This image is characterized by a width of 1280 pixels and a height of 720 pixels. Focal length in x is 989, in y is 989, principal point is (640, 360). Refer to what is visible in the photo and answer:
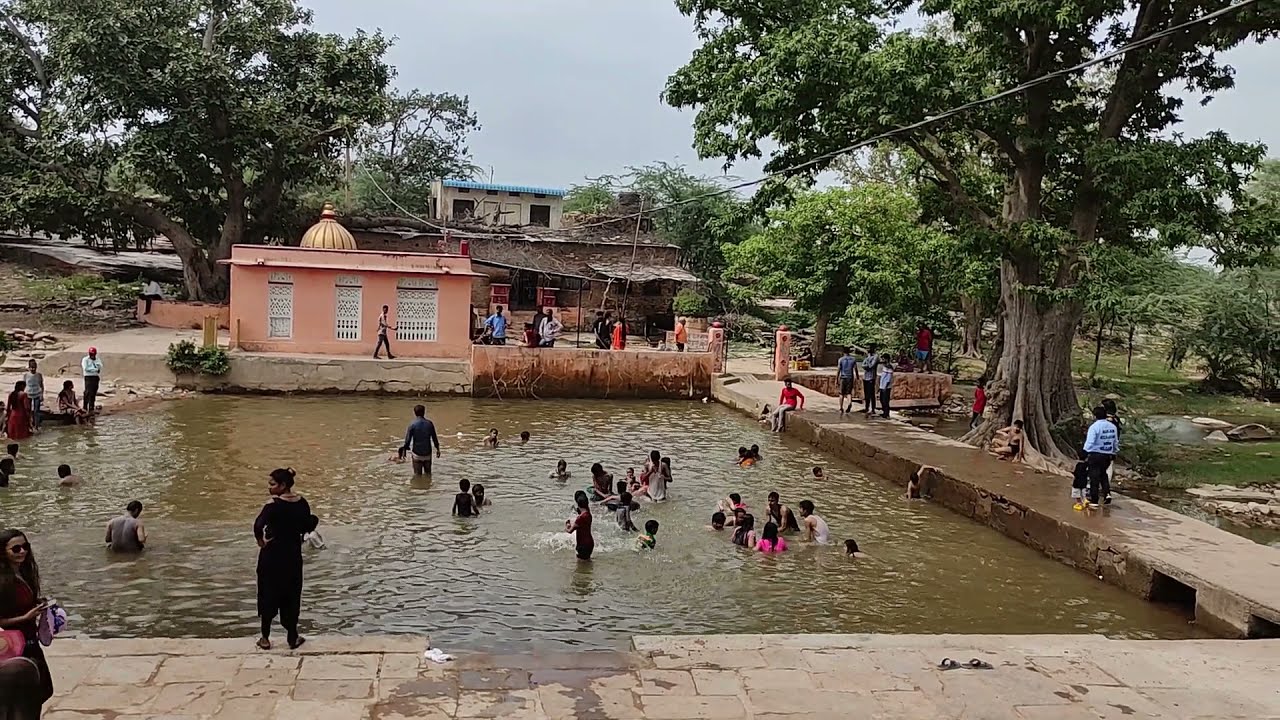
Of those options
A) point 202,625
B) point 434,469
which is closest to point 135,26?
point 434,469

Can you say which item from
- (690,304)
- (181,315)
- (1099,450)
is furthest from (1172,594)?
(181,315)

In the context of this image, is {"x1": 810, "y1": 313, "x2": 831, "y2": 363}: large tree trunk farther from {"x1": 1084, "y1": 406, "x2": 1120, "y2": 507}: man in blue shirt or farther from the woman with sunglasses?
the woman with sunglasses

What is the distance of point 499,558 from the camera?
11609 millimetres

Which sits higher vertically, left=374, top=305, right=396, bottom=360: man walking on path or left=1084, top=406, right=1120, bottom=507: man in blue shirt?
left=374, top=305, right=396, bottom=360: man walking on path

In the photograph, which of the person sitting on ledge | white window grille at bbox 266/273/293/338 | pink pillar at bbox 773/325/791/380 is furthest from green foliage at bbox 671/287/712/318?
the person sitting on ledge

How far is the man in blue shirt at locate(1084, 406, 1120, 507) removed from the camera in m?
12.7

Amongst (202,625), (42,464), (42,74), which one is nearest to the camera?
(202,625)

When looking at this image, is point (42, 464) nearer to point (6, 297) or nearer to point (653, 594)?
point (653, 594)

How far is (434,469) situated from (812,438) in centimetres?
797

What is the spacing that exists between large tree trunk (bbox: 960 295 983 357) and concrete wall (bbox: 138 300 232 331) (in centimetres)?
2488

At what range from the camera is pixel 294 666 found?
23.4ft

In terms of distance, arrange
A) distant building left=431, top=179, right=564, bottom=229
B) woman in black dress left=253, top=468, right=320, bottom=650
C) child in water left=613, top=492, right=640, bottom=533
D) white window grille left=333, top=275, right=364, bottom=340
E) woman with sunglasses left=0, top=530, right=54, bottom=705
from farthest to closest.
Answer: distant building left=431, top=179, right=564, bottom=229 < white window grille left=333, top=275, right=364, bottom=340 < child in water left=613, top=492, right=640, bottom=533 < woman in black dress left=253, top=468, right=320, bottom=650 < woman with sunglasses left=0, top=530, right=54, bottom=705

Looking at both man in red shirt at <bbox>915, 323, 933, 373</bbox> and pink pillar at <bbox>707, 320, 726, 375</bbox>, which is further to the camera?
man in red shirt at <bbox>915, 323, 933, 373</bbox>

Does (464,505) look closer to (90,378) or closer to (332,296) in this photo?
(90,378)
